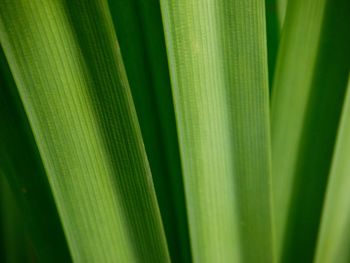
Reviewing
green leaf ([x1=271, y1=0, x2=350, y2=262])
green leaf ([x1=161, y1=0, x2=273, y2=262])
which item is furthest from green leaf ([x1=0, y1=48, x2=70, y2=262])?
green leaf ([x1=271, y1=0, x2=350, y2=262])

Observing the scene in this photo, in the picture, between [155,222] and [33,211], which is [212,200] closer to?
[155,222]

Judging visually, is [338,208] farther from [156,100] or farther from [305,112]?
[156,100]

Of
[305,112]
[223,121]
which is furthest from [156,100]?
[305,112]

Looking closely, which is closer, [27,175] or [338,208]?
[27,175]

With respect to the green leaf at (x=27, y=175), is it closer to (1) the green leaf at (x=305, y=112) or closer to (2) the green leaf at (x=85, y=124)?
(2) the green leaf at (x=85, y=124)

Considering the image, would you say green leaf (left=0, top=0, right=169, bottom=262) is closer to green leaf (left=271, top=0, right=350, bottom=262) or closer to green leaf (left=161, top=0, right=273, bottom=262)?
green leaf (left=161, top=0, right=273, bottom=262)
